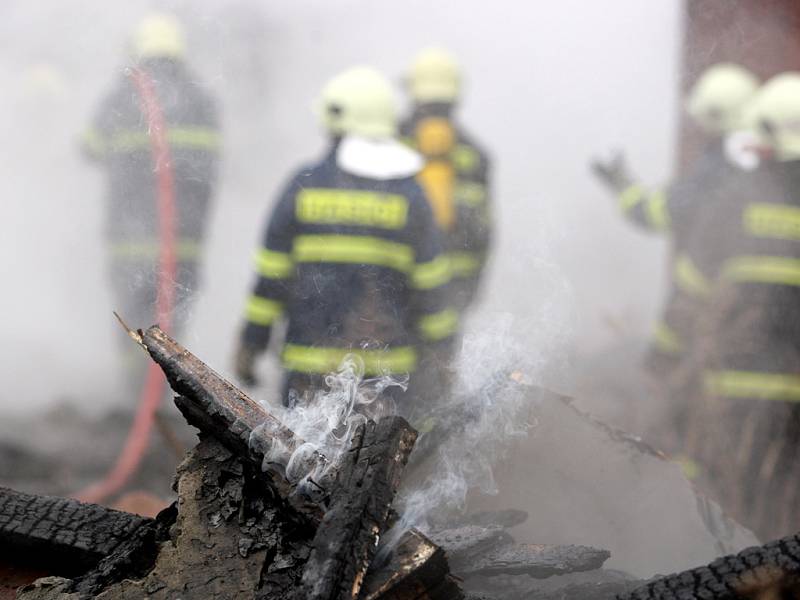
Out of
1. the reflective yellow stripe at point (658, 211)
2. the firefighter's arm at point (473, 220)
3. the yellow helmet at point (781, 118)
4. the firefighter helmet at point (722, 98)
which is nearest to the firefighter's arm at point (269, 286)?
the firefighter's arm at point (473, 220)

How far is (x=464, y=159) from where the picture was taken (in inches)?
223

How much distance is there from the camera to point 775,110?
4730mm

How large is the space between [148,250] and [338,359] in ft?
7.29

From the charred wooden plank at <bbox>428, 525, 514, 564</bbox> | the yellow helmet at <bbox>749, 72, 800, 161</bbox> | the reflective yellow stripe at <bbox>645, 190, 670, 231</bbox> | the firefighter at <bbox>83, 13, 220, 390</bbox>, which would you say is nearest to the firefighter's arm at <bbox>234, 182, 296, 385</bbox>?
the firefighter at <bbox>83, 13, 220, 390</bbox>

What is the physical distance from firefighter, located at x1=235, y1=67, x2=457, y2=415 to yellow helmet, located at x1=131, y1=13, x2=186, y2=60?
205 cm

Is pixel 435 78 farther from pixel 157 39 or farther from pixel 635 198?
pixel 157 39

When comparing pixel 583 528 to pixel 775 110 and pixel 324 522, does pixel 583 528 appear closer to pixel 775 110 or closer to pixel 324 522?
pixel 324 522

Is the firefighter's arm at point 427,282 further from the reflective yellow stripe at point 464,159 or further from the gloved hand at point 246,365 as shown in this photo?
the reflective yellow stripe at point 464,159

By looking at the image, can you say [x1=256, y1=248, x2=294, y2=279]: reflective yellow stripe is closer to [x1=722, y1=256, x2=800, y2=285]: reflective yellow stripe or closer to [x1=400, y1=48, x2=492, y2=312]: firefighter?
[x1=400, y1=48, x2=492, y2=312]: firefighter

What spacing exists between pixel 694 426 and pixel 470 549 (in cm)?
275

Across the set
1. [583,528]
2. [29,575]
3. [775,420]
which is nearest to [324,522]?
[29,575]

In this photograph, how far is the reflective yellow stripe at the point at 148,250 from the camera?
5453mm

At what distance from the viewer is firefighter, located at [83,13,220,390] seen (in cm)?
519

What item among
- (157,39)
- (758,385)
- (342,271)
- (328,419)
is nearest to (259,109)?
(157,39)
